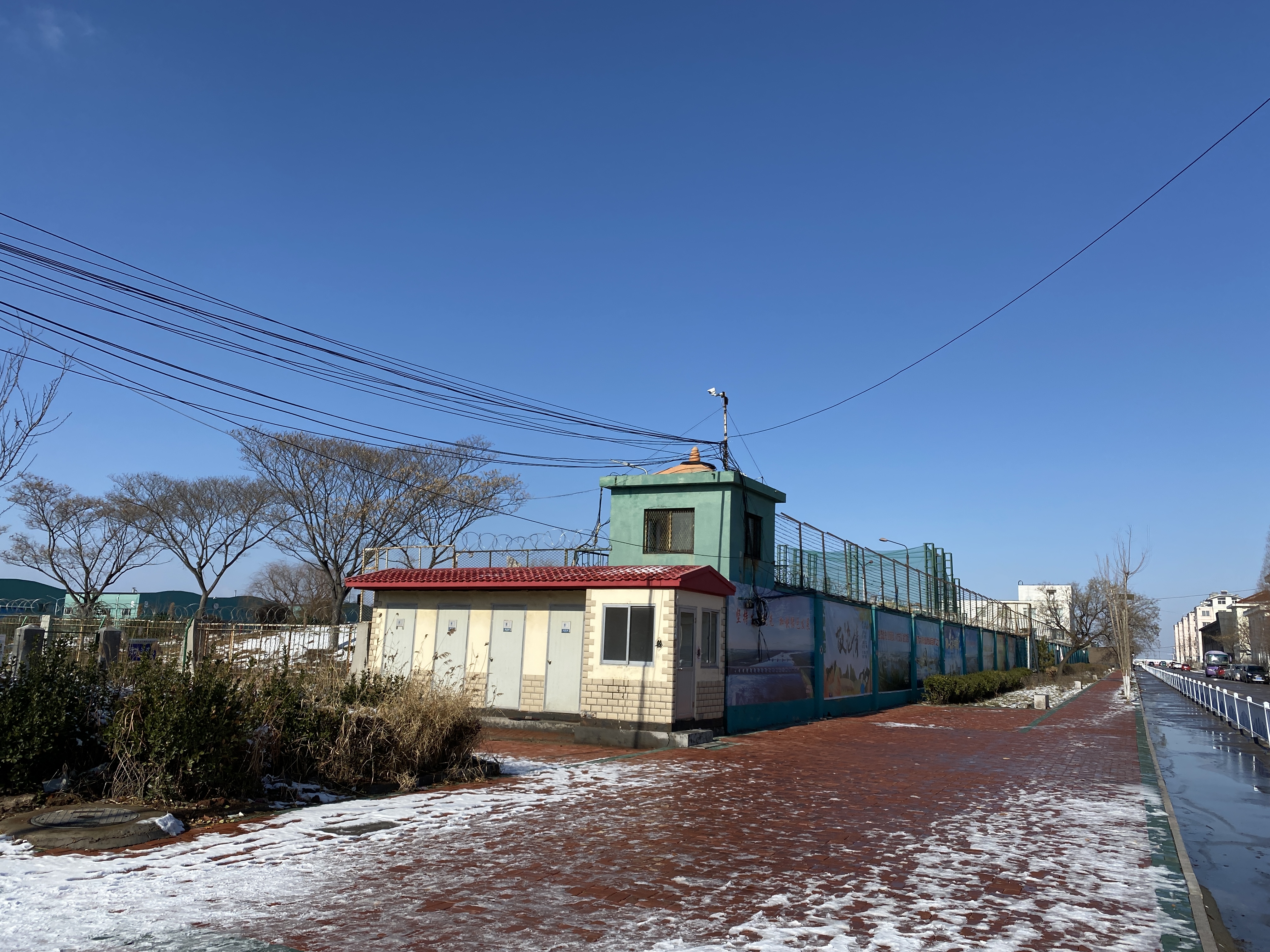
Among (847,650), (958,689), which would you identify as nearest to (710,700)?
(847,650)

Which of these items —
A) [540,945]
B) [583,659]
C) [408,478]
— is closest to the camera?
[540,945]

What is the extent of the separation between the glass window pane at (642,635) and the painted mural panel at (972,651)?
30.8 metres

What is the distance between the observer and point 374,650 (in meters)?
19.7

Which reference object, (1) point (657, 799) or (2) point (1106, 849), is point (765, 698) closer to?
(1) point (657, 799)

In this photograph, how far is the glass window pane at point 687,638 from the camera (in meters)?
16.6

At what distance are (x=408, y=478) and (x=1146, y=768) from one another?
3873 centimetres

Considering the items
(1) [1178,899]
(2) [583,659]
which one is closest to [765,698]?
(2) [583,659]

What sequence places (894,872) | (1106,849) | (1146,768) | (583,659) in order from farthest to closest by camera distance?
(583,659)
(1146,768)
(1106,849)
(894,872)

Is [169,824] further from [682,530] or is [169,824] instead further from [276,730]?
[682,530]

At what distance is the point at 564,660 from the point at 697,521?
6314 millimetres

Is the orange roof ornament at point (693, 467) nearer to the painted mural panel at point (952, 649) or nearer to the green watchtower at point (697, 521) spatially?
the green watchtower at point (697, 521)

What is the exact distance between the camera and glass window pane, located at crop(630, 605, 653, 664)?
16.5 metres

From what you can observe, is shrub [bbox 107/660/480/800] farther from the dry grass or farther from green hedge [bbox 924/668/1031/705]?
green hedge [bbox 924/668/1031/705]

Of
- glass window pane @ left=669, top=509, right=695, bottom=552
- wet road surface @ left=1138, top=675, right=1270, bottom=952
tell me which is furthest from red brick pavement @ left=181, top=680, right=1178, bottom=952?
glass window pane @ left=669, top=509, right=695, bottom=552
